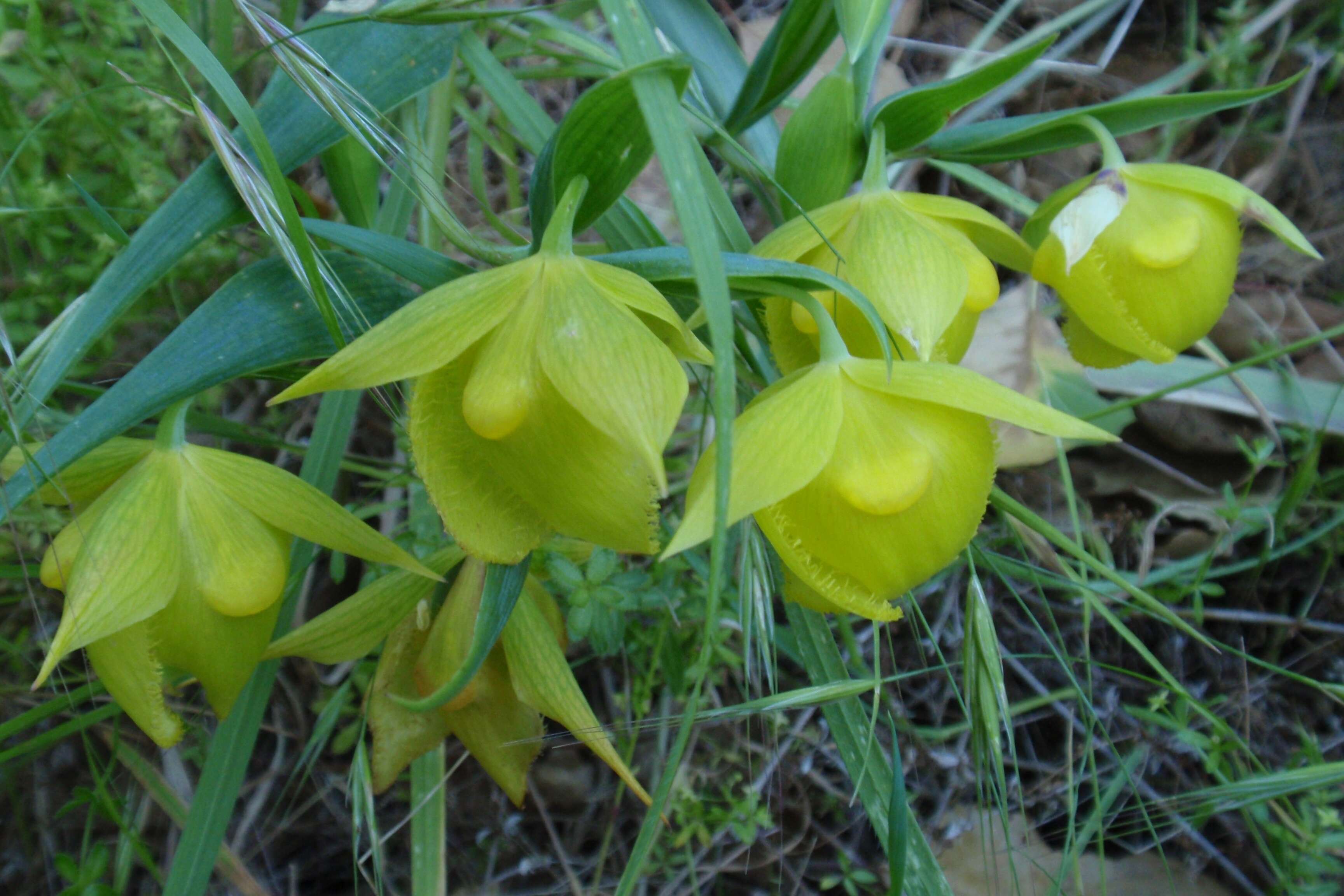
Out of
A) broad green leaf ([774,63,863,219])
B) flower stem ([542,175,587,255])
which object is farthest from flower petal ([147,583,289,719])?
broad green leaf ([774,63,863,219])

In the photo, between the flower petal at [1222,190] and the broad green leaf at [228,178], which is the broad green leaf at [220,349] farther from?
the flower petal at [1222,190]

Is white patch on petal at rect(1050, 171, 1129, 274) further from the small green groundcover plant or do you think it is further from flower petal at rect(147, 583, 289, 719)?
flower petal at rect(147, 583, 289, 719)

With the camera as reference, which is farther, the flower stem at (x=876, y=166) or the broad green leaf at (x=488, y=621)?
the flower stem at (x=876, y=166)

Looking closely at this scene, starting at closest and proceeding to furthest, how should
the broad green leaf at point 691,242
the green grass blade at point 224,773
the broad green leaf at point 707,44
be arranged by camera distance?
1. the broad green leaf at point 691,242
2. the green grass blade at point 224,773
3. the broad green leaf at point 707,44

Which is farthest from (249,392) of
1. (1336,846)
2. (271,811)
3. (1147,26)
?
(1147,26)

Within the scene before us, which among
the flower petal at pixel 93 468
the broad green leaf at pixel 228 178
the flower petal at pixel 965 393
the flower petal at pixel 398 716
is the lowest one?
the flower petal at pixel 398 716

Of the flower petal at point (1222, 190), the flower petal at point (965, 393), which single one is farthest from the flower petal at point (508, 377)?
the flower petal at point (1222, 190)

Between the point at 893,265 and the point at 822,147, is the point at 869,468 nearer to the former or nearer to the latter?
the point at 893,265

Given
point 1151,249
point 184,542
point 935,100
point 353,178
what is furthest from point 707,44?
point 184,542

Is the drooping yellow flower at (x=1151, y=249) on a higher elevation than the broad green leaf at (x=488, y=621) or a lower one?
lower
